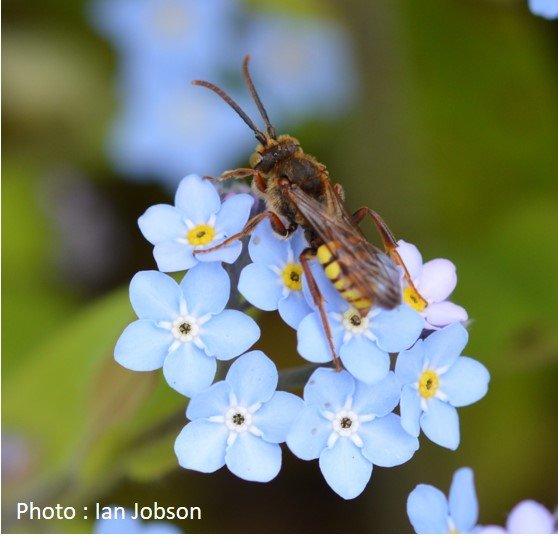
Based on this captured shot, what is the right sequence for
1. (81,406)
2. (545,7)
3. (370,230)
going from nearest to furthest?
1. (545,7)
2. (81,406)
3. (370,230)

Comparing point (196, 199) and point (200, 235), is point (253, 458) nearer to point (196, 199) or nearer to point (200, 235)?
point (200, 235)

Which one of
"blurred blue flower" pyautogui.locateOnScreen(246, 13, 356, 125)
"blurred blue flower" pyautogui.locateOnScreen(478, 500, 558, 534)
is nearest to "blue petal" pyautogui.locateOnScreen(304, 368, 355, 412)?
"blurred blue flower" pyautogui.locateOnScreen(478, 500, 558, 534)

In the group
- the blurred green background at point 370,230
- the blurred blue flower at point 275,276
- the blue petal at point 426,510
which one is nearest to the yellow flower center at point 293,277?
the blurred blue flower at point 275,276

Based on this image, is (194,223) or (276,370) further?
(194,223)

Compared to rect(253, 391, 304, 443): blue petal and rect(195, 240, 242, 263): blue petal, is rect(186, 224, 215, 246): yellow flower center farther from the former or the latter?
rect(253, 391, 304, 443): blue petal

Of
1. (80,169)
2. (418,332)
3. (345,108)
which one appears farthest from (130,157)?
(418,332)

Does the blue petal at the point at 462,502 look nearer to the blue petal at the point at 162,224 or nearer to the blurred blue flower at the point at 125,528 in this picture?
the blurred blue flower at the point at 125,528

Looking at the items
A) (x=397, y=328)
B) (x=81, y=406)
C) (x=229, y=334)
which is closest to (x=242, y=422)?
(x=229, y=334)

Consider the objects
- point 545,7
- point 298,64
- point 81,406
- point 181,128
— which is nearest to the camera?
point 545,7
